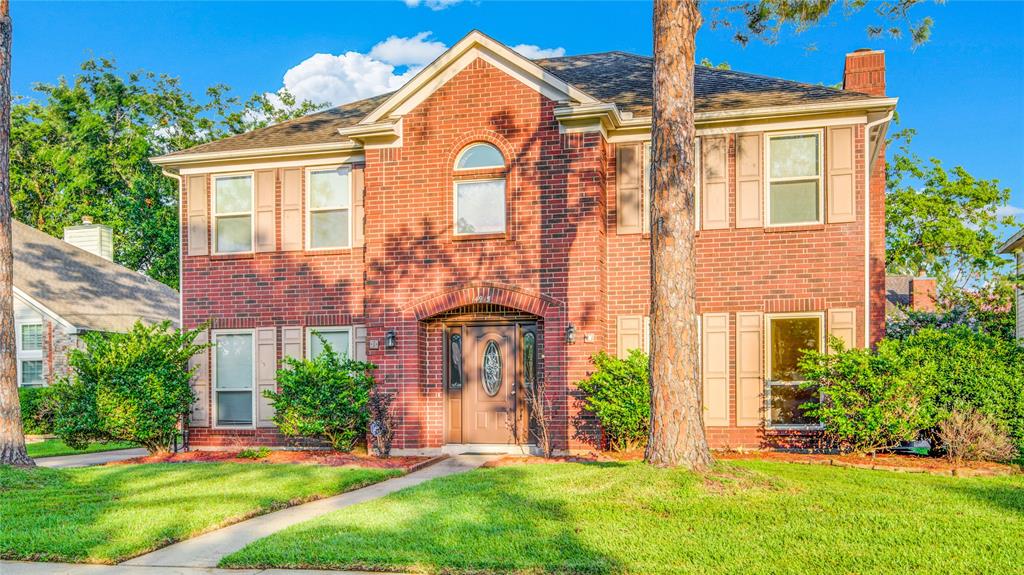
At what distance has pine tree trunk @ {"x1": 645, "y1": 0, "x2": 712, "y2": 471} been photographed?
8953 mm

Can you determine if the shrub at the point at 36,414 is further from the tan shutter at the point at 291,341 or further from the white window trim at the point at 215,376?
the tan shutter at the point at 291,341

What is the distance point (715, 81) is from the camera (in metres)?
15.7

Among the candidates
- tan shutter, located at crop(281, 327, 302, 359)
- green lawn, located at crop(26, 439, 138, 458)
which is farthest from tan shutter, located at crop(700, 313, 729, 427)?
green lawn, located at crop(26, 439, 138, 458)

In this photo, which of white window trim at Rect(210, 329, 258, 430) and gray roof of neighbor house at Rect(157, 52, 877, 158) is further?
white window trim at Rect(210, 329, 258, 430)

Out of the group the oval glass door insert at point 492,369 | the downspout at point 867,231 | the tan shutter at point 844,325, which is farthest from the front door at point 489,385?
the downspout at point 867,231

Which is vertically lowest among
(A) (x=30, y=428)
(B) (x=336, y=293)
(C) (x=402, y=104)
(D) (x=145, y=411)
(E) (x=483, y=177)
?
(A) (x=30, y=428)

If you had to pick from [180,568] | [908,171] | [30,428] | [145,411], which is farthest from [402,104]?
[908,171]

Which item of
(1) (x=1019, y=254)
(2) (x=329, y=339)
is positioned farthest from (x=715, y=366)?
(1) (x=1019, y=254)

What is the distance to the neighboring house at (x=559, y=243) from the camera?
43.1ft

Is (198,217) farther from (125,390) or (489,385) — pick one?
(489,385)

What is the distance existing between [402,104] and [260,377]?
5.37 m

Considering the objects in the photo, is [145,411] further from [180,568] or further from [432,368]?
[180,568]

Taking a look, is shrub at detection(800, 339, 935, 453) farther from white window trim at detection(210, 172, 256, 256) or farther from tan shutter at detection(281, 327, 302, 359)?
white window trim at detection(210, 172, 256, 256)

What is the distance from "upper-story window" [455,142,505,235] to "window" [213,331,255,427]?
4583 millimetres
